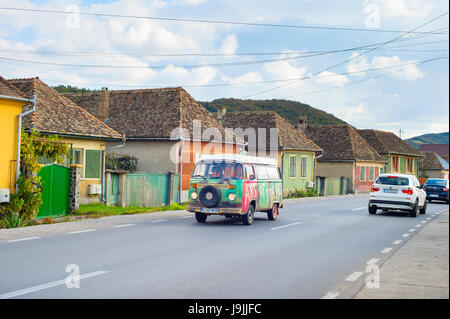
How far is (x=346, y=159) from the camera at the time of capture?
186 feet

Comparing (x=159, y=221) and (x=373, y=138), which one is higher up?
(x=373, y=138)

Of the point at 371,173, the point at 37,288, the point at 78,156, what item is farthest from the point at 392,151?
the point at 37,288

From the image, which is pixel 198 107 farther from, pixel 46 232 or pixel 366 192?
pixel 366 192

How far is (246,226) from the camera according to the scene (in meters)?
18.1

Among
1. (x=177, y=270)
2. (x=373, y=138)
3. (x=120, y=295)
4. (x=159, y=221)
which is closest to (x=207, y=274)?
(x=177, y=270)

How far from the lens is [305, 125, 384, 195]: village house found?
5647 cm

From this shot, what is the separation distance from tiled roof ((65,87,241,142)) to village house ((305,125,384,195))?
2295 cm

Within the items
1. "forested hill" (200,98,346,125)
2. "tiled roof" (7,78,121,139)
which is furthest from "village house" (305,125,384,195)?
"forested hill" (200,98,346,125)

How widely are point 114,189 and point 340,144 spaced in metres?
37.9

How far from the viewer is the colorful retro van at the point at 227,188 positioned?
1780 centimetres

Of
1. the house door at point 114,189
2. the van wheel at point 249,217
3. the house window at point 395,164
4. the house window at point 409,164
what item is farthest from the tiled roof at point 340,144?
the van wheel at point 249,217

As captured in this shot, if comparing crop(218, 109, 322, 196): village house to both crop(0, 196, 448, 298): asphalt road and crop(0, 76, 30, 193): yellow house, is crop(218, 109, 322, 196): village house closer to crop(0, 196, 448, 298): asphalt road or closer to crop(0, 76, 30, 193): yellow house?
crop(0, 196, 448, 298): asphalt road

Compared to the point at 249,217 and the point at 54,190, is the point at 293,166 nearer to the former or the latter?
the point at 249,217

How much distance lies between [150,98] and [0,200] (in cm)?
1877
